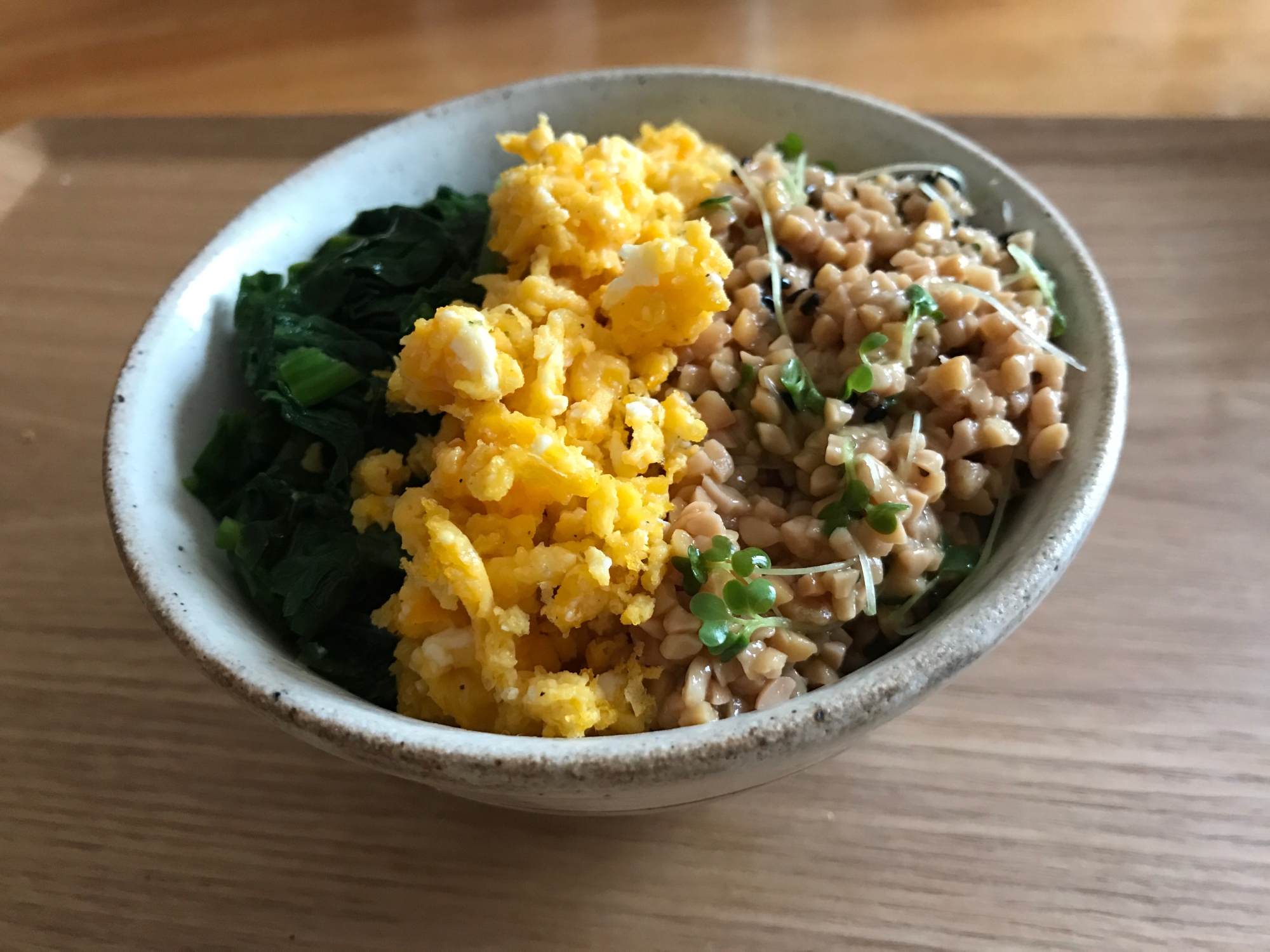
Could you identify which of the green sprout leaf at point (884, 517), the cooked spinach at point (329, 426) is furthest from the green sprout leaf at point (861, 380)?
the cooked spinach at point (329, 426)

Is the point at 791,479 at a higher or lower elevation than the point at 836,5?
lower

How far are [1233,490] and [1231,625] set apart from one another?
0.36m

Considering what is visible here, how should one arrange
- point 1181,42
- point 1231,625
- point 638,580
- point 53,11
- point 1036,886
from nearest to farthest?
point 638,580 < point 1036,886 < point 1231,625 < point 1181,42 < point 53,11

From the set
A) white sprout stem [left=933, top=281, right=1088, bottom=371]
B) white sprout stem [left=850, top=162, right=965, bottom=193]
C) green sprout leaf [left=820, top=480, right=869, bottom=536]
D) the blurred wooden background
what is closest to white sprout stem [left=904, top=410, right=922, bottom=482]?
green sprout leaf [left=820, top=480, right=869, bottom=536]

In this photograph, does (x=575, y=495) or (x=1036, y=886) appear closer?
(x=575, y=495)

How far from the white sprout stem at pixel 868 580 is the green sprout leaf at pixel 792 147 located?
1.07m

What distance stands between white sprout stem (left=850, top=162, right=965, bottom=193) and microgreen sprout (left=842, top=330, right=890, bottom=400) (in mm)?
570

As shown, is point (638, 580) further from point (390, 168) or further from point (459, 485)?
point (390, 168)

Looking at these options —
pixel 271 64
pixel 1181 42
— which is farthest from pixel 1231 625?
pixel 271 64

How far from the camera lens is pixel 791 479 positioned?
1.58 metres

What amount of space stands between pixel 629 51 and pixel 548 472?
256 centimetres

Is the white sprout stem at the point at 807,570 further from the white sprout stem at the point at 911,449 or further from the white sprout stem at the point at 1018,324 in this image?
the white sprout stem at the point at 1018,324

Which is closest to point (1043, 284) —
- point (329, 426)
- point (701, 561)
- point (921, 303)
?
point (921, 303)

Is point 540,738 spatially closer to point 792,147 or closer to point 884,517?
point 884,517
